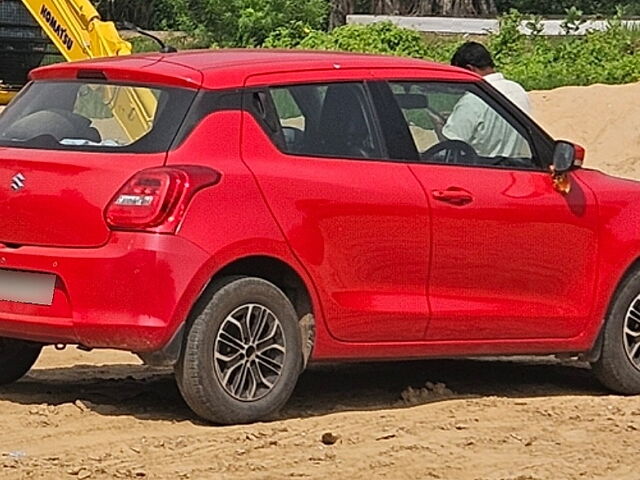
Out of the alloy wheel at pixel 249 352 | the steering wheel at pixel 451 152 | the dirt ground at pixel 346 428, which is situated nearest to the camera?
the dirt ground at pixel 346 428

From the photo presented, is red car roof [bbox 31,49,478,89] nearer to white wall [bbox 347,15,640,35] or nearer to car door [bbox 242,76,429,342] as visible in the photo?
car door [bbox 242,76,429,342]

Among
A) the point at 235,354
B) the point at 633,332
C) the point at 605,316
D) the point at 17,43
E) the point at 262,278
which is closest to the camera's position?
the point at 235,354

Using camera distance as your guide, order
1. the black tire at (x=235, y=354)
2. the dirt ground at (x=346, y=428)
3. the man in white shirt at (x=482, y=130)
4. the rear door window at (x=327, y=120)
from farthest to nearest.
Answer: the man in white shirt at (x=482, y=130) → the rear door window at (x=327, y=120) → the black tire at (x=235, y=354) → the dirt ground at (x=346, y=428)

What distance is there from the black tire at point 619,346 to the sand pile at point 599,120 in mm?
11934

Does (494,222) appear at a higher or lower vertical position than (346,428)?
higher

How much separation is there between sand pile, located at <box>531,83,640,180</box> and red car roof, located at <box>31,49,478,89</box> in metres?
12.8

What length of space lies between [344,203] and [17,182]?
1458 millimetres

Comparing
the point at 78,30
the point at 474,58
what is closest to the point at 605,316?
the point at 474,58

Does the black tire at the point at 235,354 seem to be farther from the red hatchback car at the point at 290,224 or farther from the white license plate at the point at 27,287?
the white license plate at the point at 27,287

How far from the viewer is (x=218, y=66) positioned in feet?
26.1

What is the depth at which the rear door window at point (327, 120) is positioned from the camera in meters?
7.98

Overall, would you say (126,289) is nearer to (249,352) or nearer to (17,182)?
(249,352)

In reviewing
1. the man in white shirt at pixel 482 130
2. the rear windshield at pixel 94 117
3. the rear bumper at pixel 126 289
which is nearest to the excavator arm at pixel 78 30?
the man in white shirt at pixel 482 130

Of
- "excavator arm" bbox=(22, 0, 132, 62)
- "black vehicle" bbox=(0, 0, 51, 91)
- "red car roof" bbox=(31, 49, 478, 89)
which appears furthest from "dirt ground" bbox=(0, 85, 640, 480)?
"black vehicle" bbox=(0, 0, 51, 91)
